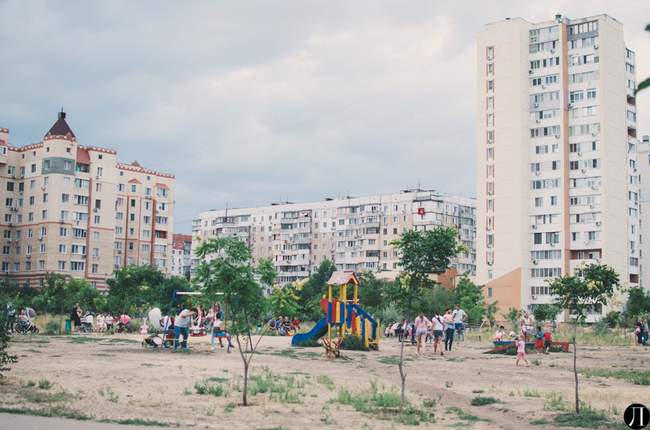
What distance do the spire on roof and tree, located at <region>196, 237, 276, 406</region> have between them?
93.1m

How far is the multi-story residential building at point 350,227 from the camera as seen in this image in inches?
5089

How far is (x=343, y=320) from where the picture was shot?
3259 cm

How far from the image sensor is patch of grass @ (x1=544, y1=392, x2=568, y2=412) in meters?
15.9

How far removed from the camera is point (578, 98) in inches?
3757

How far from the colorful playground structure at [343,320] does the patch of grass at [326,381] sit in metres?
8.71

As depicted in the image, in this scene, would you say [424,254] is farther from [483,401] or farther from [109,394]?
→ [109,394]

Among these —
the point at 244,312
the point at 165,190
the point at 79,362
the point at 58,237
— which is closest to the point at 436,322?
the point at 79,362

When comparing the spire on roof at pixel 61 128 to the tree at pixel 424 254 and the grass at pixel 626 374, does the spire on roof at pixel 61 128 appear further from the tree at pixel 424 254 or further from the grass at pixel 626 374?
the grass at pixel 626 374

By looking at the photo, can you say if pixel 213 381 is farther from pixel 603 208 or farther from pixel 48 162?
pixel 48 162

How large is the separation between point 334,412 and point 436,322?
20.4 m

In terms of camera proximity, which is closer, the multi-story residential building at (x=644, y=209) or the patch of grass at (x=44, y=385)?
the patch of grass at (x=44, y=385)

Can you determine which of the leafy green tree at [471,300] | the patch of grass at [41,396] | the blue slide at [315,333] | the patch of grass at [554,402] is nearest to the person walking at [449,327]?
the blue slide at [315,333]

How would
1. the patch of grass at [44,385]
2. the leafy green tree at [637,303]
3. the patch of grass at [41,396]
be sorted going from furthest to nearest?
the leafy green tree at [637,303], the patch of grass at [44,385], the patch of grass at [41,396]

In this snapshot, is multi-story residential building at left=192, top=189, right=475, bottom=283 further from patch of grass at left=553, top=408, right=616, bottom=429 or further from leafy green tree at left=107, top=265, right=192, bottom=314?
patch of grass at left=553, top=408, right=616, bottom=429
